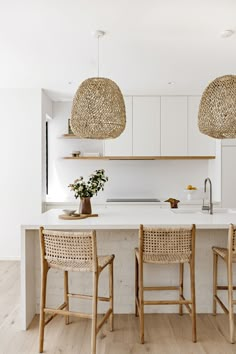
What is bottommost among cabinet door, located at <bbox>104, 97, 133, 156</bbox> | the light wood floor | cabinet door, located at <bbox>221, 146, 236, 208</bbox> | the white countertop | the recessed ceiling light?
the light wood floor

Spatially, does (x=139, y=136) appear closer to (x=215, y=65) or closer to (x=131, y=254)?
(x=215, y=65)

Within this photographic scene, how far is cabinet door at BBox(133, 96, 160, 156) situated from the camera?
5.42 meters

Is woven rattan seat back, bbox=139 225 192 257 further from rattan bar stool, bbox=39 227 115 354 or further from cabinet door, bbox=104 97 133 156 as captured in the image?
cabinet door, bbox=104 97 133 156

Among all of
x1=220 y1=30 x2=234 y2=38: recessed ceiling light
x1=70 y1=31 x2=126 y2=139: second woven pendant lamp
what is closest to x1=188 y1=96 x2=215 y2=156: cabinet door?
x1=220 y1=30 x2=234 y2=38: recessed ceiling light

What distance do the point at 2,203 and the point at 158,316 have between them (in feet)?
9.90

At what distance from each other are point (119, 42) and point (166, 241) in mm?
2010

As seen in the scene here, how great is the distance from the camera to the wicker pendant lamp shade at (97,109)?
2711 millimetres

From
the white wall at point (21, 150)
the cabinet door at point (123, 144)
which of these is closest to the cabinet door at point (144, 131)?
the cabinet door at point (123, 144)

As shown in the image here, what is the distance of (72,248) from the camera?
238cm

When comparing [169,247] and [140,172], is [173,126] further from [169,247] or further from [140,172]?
[169,247]

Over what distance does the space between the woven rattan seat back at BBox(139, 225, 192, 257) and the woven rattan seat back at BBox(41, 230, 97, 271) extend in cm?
41

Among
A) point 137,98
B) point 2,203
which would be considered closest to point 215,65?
point 137,98

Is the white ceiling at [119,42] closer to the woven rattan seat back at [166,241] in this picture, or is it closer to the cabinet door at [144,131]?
the cabinet door at [144,131]

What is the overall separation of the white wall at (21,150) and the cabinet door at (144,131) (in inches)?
59.3
